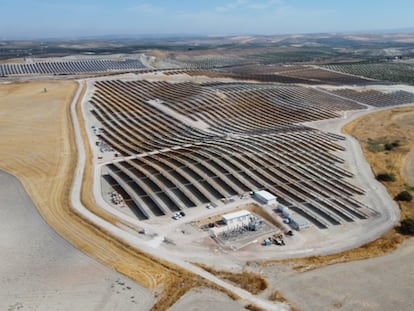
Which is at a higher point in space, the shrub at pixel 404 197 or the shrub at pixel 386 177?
the shrub at pixel 386 177

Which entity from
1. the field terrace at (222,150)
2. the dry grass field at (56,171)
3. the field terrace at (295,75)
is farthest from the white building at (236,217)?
the field terrace at (295,75)

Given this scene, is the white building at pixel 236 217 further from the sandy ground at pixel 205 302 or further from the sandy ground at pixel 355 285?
the sandy ground at pixel 205 302

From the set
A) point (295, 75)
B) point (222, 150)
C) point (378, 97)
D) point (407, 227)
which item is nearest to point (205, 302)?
point (407, 227)

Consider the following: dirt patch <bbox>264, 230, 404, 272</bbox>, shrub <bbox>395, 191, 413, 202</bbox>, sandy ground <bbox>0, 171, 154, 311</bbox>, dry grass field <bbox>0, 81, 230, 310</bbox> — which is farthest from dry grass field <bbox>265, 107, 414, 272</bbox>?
sandy ground <bbox>0, 171, 154, 311</bbox>

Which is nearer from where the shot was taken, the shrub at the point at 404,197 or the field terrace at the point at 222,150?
the field terrace at the point at 222,150

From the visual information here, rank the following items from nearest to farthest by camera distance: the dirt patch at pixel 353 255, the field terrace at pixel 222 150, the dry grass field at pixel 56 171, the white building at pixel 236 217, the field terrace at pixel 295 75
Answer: the dry grass field at pixel 56 171 → the dirt patch at pixel 353 255 → the white building at pixel 236 217 → the field terrace at pixel 222 150 → the field terrace at pixel 295 75

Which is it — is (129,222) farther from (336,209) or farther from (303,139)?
(303,139)

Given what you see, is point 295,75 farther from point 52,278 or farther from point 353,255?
point 52,278
